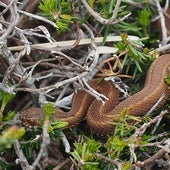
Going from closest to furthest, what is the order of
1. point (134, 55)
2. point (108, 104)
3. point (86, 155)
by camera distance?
1. point (86, 155)
2. point (134, 55)
3. point (108, 104)

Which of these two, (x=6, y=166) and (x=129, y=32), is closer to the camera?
(x=6, y=166)

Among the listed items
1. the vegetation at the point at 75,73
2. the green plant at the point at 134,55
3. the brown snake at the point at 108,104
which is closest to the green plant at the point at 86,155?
the vegetation at the point at 75,73

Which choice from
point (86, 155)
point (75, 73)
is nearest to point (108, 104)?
point (75, 73)

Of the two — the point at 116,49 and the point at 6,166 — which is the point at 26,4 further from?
the point at 6,166

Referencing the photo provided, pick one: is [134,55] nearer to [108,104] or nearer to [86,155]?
[108,104]

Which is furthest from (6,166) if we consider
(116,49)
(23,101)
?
(116,49)

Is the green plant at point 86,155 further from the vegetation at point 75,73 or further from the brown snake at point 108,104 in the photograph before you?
the brown snake at point 108,104

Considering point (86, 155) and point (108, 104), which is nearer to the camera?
point (86, 155)

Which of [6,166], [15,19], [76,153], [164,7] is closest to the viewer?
[76,153]

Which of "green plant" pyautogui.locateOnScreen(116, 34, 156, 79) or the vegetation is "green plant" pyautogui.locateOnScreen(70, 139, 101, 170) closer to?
the vegetation
